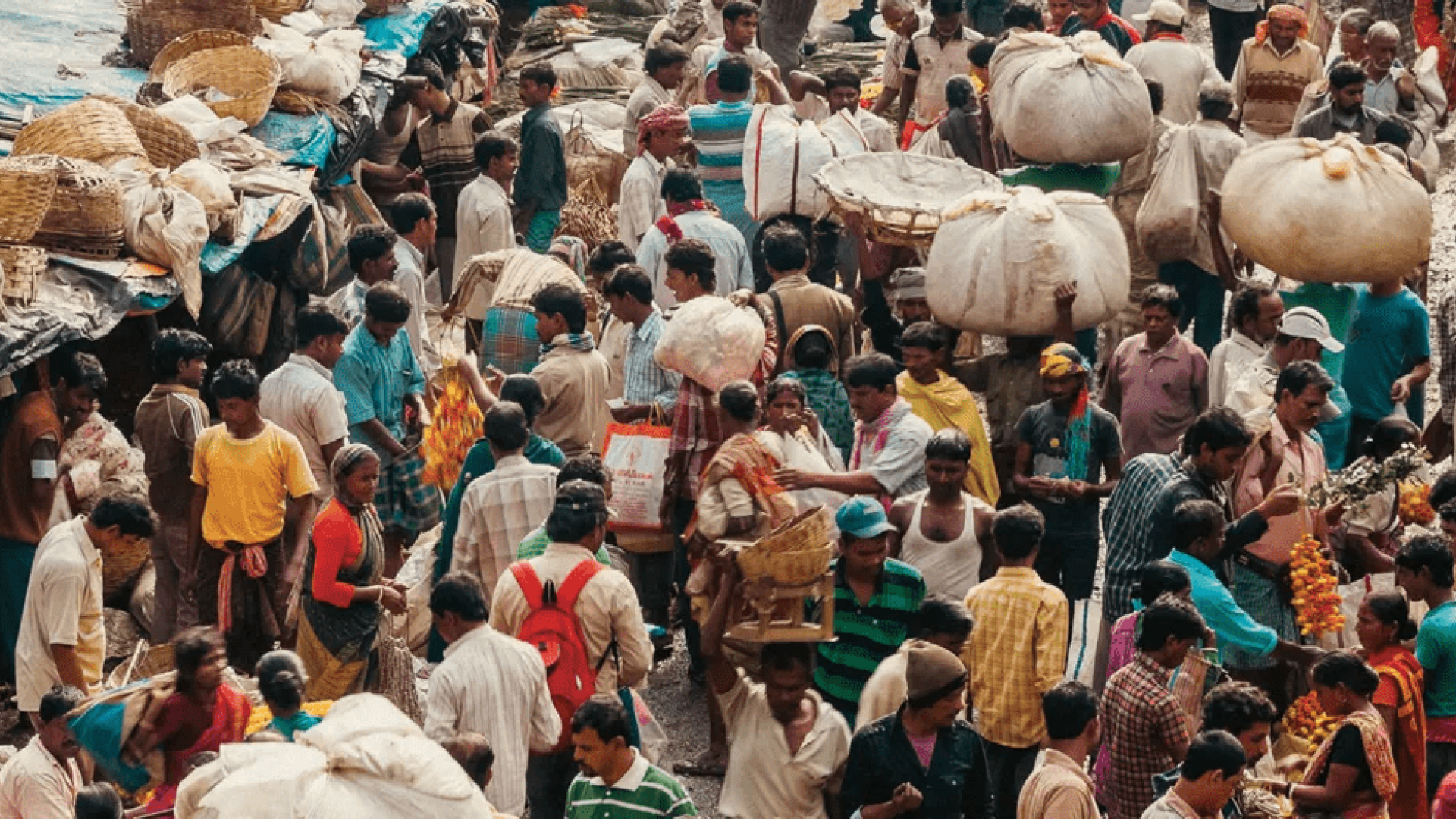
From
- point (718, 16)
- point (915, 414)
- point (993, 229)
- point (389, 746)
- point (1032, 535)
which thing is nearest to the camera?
point (389, 746)

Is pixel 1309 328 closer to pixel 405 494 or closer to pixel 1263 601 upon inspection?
pixel 1263 601

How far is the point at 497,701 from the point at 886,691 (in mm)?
1189

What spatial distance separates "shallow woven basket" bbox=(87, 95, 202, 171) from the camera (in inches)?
487

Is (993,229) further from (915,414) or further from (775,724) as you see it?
(775,724)

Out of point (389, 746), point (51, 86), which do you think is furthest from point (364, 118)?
point (389, 746)

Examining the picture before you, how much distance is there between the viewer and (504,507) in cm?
921

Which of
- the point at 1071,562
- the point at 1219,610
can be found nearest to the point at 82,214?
the point at 1071,562

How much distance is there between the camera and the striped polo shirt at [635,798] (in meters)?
7.41

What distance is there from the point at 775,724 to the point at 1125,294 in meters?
3.79

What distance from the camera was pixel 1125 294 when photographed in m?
11.3

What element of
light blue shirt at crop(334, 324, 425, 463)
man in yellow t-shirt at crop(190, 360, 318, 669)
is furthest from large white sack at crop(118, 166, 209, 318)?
man in yellow t-shirt at crop(190, 360, 318, 669)

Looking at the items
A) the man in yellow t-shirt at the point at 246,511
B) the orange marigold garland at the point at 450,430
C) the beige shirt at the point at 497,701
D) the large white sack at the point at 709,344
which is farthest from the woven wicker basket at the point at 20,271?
the beige shirt at the point at 497,701

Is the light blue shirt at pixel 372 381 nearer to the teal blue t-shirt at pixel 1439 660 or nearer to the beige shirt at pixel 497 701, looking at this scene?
the beige shirt at pixel 497 701

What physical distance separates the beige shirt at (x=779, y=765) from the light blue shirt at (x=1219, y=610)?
1308 millimetres
